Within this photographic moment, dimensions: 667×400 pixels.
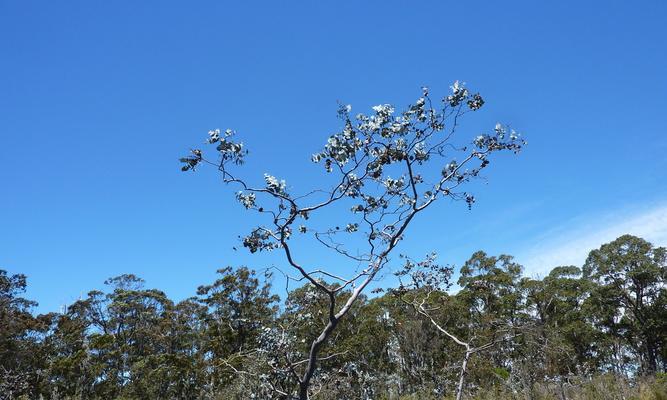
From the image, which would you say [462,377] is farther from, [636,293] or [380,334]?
[636,293]

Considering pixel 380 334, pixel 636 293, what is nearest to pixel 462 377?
pixel 380 334

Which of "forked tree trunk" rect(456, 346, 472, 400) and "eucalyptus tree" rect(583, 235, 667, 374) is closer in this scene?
"forked tree trunk" rect(456, 346, 472, 400)

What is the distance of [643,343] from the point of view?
88.6 feet

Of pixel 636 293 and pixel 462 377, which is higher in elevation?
pixel 636 293

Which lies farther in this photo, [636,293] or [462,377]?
[636,293]

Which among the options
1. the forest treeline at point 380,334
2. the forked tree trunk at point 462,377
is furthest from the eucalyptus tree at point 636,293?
the forked tree trunk at point 462,377

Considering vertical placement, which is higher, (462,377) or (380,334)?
(380,334)

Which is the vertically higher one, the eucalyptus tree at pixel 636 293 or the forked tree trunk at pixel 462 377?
the eucalyptus tree at pixel 636 293

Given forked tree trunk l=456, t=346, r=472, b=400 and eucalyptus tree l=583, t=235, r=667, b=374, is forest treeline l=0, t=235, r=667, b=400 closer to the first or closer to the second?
eucalyptus tree l=583, t=235, r=667, b=374

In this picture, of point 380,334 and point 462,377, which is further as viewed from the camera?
point 380,334

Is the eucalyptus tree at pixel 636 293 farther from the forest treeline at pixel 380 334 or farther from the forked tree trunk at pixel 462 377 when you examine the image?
the forked tree trunk at pixel 462 377

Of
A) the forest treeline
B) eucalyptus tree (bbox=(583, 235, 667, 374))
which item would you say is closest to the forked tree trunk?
the forest treeline

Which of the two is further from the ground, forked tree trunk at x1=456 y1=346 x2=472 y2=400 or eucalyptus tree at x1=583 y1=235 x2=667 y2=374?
eucalyptus tree at x1=583 y1=235 x2=667 y2=374

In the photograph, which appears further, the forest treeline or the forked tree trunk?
the forest treeline
